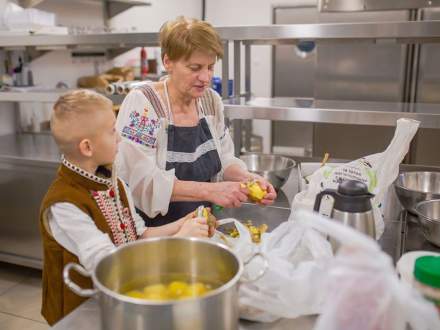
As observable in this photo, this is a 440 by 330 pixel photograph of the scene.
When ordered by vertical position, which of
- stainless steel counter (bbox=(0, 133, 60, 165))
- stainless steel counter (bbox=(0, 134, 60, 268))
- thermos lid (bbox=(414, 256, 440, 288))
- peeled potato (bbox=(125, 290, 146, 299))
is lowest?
stainless steel counter (bbox=(0, 134, 60, 268))

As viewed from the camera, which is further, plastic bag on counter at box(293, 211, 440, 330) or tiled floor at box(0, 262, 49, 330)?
tiled floor at box(0, 262, 49, 330)

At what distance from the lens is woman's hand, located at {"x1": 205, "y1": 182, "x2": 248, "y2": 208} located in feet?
4.38

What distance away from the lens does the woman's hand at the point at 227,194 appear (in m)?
1.34

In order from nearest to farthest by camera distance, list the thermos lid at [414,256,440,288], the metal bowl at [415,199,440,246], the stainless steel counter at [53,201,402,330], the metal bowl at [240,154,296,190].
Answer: the thermos lid at [414,256,440,288], the stainless steel counter at [53,201,402,330], the metal bowl at [415,199,440,246], the metal bowl at [240,154,296,190]

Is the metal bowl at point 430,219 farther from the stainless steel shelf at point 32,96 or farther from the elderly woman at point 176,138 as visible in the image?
the stainless steel shelf at point 32,96

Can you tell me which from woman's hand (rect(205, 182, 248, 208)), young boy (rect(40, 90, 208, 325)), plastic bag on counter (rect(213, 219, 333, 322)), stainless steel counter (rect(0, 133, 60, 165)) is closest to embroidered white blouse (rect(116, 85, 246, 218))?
woman's hand (rect(205, 182, 248, 208))

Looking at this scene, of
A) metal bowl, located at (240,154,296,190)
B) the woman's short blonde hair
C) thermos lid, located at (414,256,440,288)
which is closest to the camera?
thermos lid, located at (414,256,440,288)

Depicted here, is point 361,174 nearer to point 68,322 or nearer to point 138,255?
point 138,255

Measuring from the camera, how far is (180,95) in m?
1.49

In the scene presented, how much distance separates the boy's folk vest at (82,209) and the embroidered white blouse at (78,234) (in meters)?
0.02

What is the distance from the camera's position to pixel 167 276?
809mm

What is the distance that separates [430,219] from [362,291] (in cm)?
66

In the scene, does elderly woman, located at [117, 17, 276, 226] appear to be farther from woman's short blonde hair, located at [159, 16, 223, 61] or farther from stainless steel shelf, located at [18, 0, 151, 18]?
stainless steel shelf, located at [18, 0, 151, 18]

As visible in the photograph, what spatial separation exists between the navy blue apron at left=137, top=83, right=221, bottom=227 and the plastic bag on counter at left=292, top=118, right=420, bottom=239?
0.39 meters
